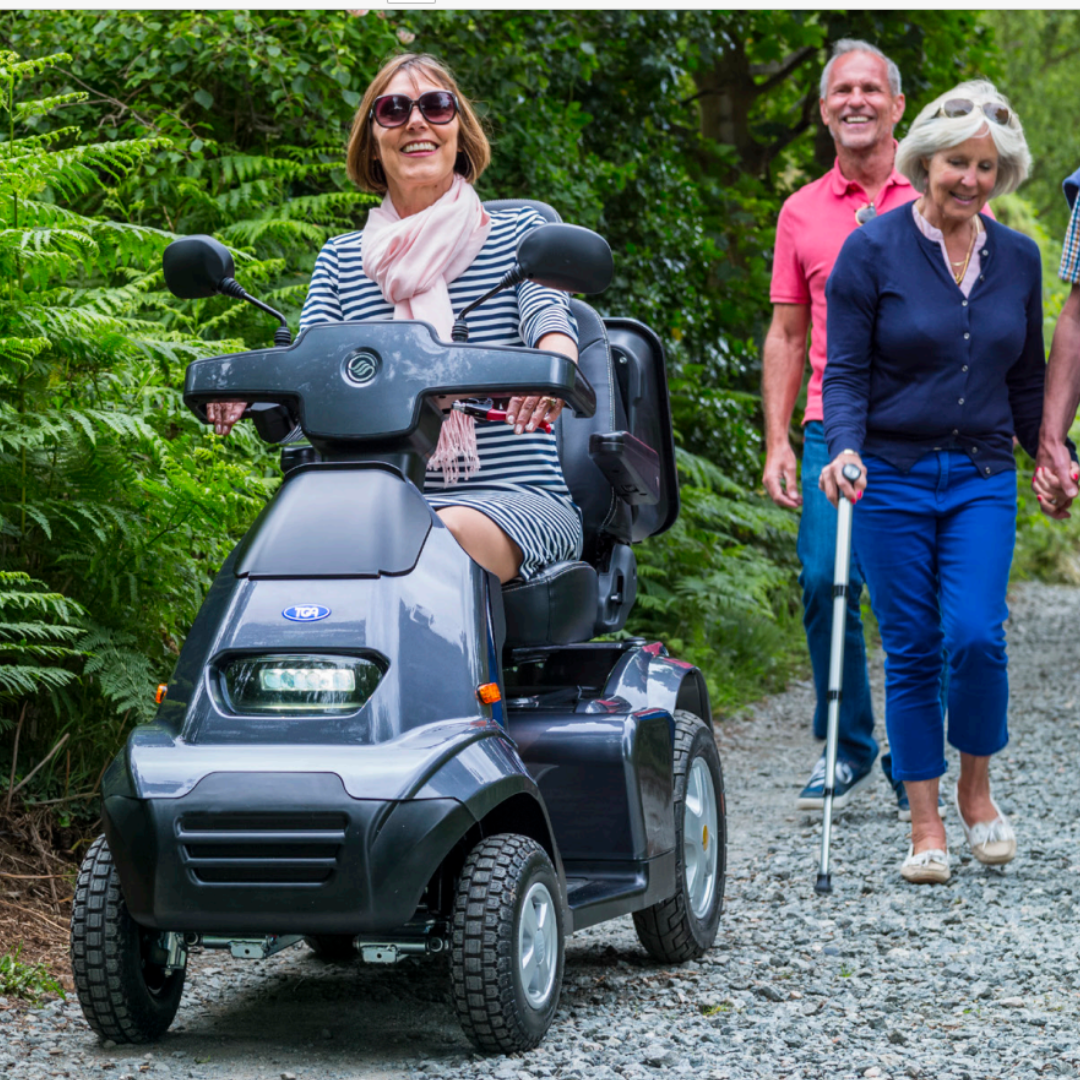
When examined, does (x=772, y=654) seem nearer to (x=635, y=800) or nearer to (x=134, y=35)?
(x=134, y=35)

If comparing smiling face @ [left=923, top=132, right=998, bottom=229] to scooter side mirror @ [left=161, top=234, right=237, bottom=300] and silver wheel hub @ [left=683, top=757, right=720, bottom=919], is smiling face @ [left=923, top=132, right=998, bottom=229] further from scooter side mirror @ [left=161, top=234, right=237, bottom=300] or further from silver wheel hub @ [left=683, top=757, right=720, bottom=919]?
scooter side mirror @ [left=161, top=234, right=237, bottom=300]

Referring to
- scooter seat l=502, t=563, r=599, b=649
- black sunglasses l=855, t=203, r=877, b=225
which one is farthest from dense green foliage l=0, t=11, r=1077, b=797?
black sunglasses l=855, t=203, r=877, b=225

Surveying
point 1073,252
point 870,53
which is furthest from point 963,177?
point 870,53

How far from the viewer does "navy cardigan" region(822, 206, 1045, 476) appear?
471cm

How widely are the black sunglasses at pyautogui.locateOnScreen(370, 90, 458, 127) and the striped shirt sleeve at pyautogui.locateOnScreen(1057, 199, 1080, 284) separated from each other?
193 centimetres

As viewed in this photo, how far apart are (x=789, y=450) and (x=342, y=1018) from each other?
116 inches

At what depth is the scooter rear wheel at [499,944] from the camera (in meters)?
2.97

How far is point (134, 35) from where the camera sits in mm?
6922

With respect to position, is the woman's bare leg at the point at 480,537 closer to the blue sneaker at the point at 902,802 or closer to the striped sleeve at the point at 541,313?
the striped sleeve at the point at 541,313

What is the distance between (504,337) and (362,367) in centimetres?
69

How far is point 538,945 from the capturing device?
317 centimetres

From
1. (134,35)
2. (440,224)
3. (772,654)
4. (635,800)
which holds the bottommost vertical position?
(772,654)

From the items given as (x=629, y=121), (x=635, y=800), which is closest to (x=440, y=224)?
(x=635, y=800)

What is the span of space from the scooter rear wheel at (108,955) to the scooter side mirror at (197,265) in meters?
1.19
